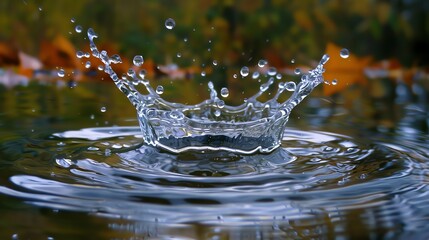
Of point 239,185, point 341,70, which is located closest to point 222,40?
point 341,70

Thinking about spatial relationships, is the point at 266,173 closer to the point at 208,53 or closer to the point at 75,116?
Result: the point at 75,116

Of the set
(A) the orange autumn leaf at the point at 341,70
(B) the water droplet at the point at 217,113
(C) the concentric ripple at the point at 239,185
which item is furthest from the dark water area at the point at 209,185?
(A) the orange autumn leaf at the point at 341,70

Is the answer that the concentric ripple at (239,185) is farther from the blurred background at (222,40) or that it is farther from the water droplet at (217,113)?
the blurred background at (222,40)

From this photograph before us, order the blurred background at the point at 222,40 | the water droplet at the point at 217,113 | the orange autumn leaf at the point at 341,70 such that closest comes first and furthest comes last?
the water droplet at the point at 217,113 < the orange autumn leaf at the point at 341,70 < the blurred background at the point at 222,40

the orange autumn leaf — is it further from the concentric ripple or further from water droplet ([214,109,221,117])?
the concentric ripple

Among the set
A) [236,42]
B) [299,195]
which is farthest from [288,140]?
[236,42]

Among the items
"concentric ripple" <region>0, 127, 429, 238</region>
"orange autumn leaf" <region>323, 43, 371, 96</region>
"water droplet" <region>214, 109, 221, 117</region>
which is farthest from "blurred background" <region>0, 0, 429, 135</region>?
"concentric ripple" <region>0, 127, 429, 238</region>
